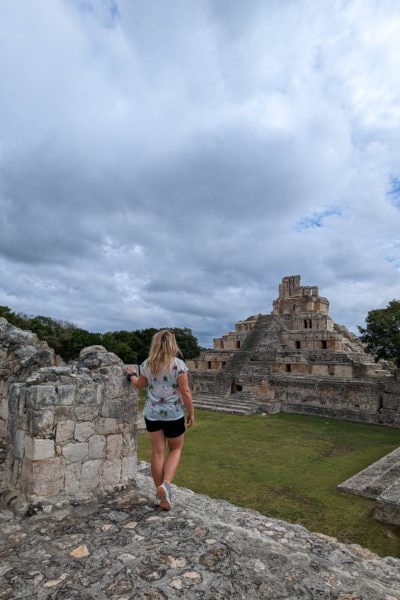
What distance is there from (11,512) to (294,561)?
270 centimetres

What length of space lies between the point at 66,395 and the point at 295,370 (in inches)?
765

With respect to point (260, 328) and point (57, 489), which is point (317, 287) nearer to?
point (260, 328)

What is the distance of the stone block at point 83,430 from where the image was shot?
4.04m

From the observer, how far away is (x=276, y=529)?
14.2 ft

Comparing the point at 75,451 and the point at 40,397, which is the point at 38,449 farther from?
the point at 40,397

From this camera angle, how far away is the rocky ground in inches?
102

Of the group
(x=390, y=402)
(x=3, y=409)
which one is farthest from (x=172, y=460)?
(x=390, y=402)

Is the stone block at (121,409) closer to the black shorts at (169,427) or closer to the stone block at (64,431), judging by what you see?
the stone block at (64,431)

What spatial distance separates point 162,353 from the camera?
3.82 metres

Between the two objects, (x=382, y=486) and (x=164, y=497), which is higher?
(x=164, y=497)

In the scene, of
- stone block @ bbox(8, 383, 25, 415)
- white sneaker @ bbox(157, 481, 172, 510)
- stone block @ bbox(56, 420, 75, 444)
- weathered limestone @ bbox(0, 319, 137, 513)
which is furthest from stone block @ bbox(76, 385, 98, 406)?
white sneaker @ bbox(157, 481, 172, 510)

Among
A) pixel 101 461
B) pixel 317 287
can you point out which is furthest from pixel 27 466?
pixel 317 287

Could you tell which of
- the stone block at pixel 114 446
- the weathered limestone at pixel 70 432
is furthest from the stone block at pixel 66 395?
the stone block at pixel 114 446

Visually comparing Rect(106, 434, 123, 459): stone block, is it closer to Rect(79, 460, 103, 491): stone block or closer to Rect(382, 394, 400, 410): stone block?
Rect(79, 460, 103, 491): stone block
